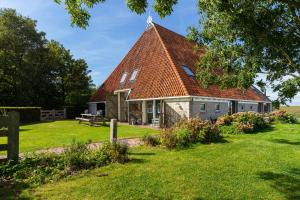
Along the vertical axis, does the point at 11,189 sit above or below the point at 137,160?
below

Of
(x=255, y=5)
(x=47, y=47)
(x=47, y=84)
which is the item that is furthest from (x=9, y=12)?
(x=255, y=5)

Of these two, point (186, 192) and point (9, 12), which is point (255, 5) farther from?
point (9, 12)

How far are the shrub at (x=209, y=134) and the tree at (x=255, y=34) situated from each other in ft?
8.83

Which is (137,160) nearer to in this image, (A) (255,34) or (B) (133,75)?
(A) (255,34)

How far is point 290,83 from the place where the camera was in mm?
8195

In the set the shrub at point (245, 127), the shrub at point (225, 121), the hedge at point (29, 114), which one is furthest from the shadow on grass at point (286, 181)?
the hedge at point (29, 114)

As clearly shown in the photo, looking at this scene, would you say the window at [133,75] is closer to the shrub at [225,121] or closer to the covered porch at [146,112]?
the covered porch at [146,112]

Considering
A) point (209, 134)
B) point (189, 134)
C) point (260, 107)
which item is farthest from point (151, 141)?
point (260, 107)

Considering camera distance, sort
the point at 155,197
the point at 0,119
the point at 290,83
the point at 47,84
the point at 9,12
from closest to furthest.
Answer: the point at 155,197 → the point at 290,83 → the point at 0,119 → the point at 9,12 → the point at 47,84

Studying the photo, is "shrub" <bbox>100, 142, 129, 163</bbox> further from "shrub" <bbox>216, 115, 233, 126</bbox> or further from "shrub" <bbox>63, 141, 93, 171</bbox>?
"shrub" <bbox>216, 115, 233, 126</bbox>

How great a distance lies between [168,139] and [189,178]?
440 centimetres

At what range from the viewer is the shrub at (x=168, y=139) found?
12.5m

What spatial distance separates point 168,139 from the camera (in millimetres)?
12555

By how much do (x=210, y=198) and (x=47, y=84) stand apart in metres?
39.5
